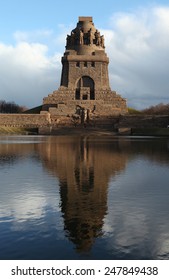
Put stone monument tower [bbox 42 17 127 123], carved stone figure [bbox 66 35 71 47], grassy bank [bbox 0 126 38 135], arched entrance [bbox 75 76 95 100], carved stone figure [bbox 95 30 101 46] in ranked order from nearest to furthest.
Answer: grassy bank [bbox 0 126 38 135], stone monument tower [bbox 42 17 127 123], arched entrance [bbox 75 76 95 100], carved stone figure [bbox 95 30 101 46], carved stone figure [bbox 66 35 71 47]

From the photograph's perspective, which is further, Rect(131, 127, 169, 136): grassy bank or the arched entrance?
the arched entrance

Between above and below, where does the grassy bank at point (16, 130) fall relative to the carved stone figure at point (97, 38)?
below

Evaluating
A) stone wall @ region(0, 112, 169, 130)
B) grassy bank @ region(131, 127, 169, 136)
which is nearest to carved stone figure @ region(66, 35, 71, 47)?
stone wall @ region(0, 112, 169, 130)

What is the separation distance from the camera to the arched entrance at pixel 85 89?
8181 cm

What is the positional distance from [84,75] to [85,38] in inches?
333

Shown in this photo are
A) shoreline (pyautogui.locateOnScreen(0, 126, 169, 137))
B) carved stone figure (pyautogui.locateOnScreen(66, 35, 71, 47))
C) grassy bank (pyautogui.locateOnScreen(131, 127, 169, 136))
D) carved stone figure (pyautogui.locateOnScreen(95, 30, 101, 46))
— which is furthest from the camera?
carved stone figure (pyautogui.locateOnScreen(66, 35, 71, 47))

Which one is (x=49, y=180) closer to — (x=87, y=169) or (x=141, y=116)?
(x=87, y=169)

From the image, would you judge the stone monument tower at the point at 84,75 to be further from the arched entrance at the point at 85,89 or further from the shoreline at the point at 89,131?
the shoreline at the point at 89,131

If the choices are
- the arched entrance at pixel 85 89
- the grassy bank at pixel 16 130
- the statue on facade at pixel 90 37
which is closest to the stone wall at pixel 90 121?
the grassy bank at pixel 16 130

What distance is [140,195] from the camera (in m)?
13.6

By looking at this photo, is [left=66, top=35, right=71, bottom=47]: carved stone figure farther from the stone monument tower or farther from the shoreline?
the shoreline

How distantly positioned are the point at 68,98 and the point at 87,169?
202ft

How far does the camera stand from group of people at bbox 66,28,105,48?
83.6 m
